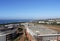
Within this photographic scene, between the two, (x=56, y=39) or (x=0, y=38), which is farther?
(x=0, y=38)

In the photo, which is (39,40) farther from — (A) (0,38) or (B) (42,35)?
(A) (0,38)

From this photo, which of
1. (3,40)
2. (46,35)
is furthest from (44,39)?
(3,40)

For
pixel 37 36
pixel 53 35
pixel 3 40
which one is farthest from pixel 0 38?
pixel 53 35

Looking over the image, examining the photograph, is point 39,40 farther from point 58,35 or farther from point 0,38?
point 0,38

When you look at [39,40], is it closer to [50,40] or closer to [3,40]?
[50,40]

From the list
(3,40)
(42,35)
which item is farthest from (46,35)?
(3,40)

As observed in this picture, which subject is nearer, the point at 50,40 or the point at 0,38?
the point at 50,40

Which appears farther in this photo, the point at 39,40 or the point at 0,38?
the point at 0,38
